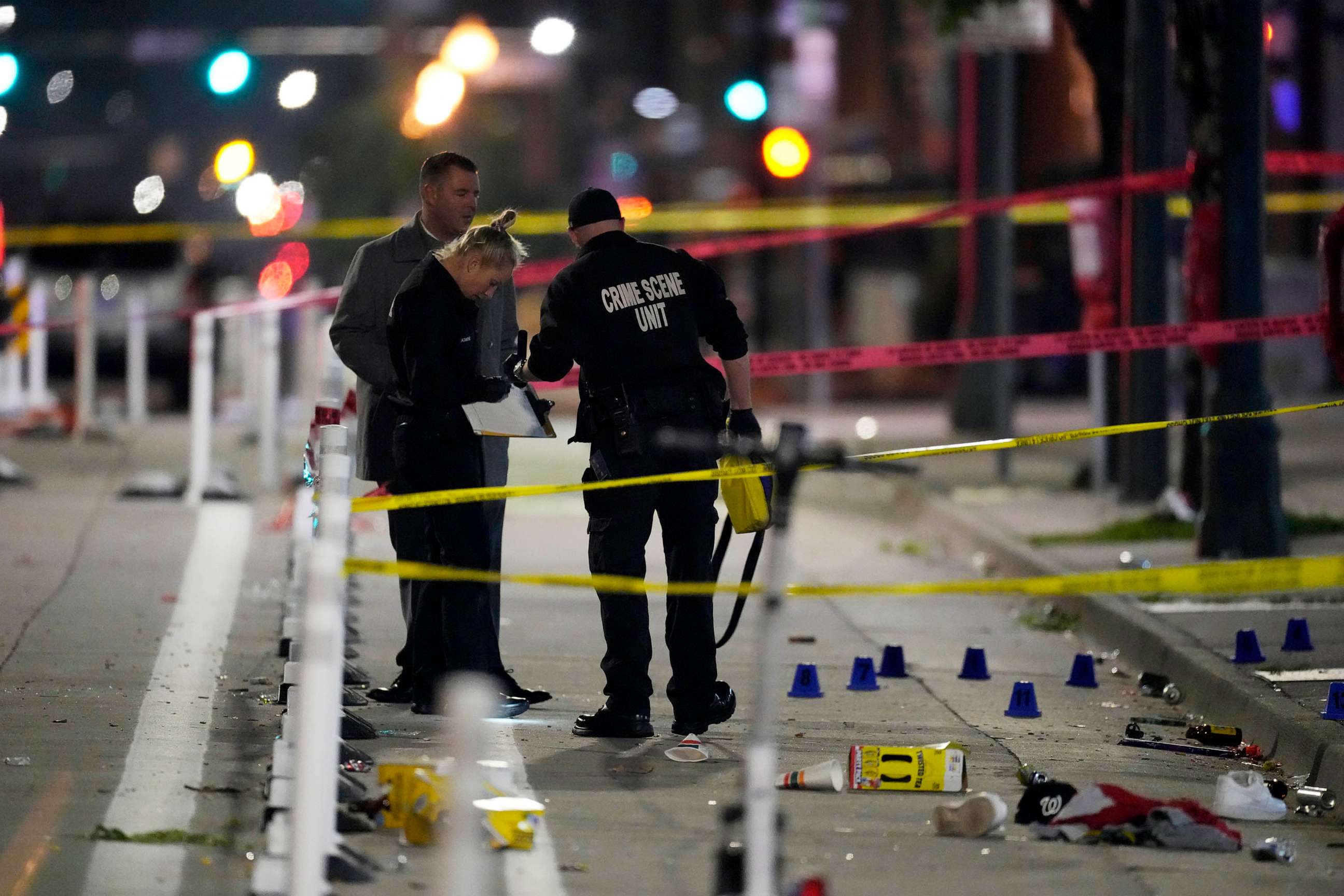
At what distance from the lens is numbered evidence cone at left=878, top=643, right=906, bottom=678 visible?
8461 millimetres

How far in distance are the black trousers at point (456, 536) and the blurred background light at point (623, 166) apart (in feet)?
128

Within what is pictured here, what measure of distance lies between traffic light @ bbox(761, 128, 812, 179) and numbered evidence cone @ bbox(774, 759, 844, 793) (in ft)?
58.6

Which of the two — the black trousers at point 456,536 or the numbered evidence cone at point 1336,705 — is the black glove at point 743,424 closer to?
the black trousers at point 456,536

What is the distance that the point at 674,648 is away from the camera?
6961mm

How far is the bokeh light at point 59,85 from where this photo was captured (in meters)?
19.1

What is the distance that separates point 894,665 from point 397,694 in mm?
2160

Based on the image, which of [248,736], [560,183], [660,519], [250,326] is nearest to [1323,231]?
[660,519]

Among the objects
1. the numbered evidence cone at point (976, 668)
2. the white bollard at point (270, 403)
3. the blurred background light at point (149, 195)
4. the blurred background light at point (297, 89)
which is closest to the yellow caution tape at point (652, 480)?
the numbered evidence cone at point (976, 668)

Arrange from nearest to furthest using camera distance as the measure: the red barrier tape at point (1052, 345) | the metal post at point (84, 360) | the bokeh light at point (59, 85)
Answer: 1. the red barrier tape at point (1052, 345)
2. the metal post at point (84, 360)
3. the bokeh light at point (59, 85)

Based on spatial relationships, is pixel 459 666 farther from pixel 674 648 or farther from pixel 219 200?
pixel 219 200

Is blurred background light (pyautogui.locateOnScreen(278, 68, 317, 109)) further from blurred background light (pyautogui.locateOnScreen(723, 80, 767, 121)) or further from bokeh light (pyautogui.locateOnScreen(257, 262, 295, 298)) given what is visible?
bokeh light (pyautogui.locateOnScreen(257, 262, 295, 298))

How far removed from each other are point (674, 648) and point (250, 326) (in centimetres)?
1207

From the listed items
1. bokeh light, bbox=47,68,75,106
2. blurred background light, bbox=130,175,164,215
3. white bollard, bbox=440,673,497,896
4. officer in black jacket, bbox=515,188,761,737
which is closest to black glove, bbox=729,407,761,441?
officer in black jacket, bbox=515,188,761,737

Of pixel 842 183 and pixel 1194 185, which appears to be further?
pixel 842 183
